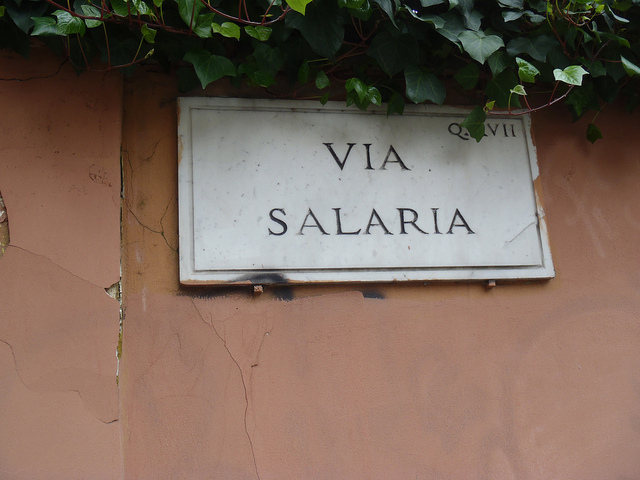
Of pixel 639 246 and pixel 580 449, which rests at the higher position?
pixel 639 246

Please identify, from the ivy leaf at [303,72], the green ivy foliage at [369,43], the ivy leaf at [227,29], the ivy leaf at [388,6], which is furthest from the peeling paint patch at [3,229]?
the ivy leaf at [388,6]

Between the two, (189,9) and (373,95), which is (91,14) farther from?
(373,95)

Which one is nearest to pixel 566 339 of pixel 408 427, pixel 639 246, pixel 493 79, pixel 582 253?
pixel 582 253

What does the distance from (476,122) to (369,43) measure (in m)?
0.46

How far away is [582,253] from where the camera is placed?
7.24ft

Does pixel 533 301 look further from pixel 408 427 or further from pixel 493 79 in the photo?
pixel 493 79

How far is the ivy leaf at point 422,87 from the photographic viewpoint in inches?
80.7

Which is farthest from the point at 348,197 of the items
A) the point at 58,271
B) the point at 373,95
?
the point at 58,271

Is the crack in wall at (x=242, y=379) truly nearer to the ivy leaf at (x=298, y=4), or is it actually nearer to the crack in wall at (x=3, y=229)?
the crack in wall at (x=3, y=229)

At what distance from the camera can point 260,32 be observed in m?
1.85

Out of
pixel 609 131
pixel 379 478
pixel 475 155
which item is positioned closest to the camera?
pixel 379 478

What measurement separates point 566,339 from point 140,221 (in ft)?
4.77

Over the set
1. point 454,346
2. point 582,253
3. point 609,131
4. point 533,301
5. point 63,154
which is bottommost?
point 454,346

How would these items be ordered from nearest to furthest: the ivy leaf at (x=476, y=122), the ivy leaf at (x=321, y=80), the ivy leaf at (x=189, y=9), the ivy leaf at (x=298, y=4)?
the ivy leaf at (x=298, y=4), the ivy leaf at (x=189, y=9), the ivy leaf at (x=321, y=80), the ivy leaf at (x=476, y=122)
